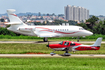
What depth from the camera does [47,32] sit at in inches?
2280

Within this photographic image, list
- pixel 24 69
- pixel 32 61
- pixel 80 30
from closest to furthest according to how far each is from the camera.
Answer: pixel 24 69 → pixel 32 61 → pixel 80 30

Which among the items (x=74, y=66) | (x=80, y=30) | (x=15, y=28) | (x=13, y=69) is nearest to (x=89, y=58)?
(x=74, y=66)

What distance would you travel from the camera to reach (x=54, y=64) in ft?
90.0

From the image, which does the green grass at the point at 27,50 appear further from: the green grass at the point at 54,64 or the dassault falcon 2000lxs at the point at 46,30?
the dassault falcon 2000lxs at the point at 46,30

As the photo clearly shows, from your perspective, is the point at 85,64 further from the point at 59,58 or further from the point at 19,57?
the point at 19,57

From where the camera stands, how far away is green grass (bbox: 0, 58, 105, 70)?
25.2 m

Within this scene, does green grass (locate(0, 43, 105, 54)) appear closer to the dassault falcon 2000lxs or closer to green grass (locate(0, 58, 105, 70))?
green grass (locate(0, 58, 105, 70))

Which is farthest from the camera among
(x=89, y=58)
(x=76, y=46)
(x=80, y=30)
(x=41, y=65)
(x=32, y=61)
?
(x=80, y=30)

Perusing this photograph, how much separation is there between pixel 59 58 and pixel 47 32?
88.3 ft

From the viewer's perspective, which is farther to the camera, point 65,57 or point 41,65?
point 65,57

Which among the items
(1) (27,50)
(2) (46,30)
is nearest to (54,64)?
(1) (27,50)

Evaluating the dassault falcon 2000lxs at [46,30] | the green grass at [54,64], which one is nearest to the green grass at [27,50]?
the green grass at [54,64]

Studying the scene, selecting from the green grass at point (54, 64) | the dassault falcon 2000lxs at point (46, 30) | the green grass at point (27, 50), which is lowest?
the green grass at point (27, 50)

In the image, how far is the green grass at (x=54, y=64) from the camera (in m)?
25.2
